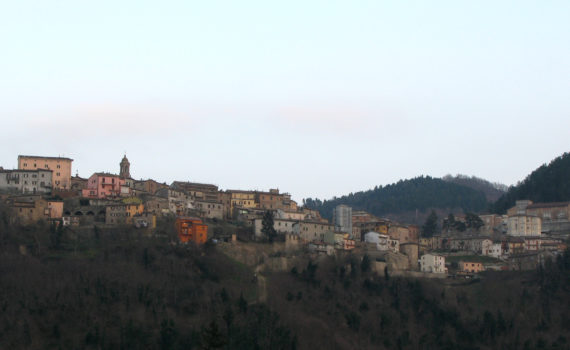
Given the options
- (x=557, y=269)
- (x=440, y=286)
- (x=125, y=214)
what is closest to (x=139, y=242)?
(x=125, y=214)

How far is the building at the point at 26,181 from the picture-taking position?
88.9 metres

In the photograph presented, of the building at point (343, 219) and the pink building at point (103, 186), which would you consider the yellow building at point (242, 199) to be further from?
the pink building at point (103, 186)

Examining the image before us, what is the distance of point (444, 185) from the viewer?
179875 millimetres

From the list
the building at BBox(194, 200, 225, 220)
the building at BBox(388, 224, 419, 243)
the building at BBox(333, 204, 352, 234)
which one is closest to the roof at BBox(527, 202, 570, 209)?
the building at BBox(388, 224, 419, 243)

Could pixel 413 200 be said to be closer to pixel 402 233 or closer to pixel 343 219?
pixel 402 233

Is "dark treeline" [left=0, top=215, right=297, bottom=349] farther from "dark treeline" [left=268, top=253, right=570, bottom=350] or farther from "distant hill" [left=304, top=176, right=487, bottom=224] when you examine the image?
"distant hill" [left=304, top=176, right=487, bottom=224]

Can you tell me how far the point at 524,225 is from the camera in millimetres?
105812

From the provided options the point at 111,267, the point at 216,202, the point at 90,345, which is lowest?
the point at 90,345

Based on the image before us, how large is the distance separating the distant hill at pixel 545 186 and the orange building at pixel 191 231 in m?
53.9

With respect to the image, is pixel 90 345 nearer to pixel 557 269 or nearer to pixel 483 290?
pixel 483 290

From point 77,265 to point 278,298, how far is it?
1607cm

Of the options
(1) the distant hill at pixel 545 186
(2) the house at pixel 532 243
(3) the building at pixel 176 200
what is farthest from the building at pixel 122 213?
(1) the distant hill at pixel 545 186

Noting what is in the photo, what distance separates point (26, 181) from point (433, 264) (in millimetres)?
38551

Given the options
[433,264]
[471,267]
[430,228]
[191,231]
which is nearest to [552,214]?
[430,228]
